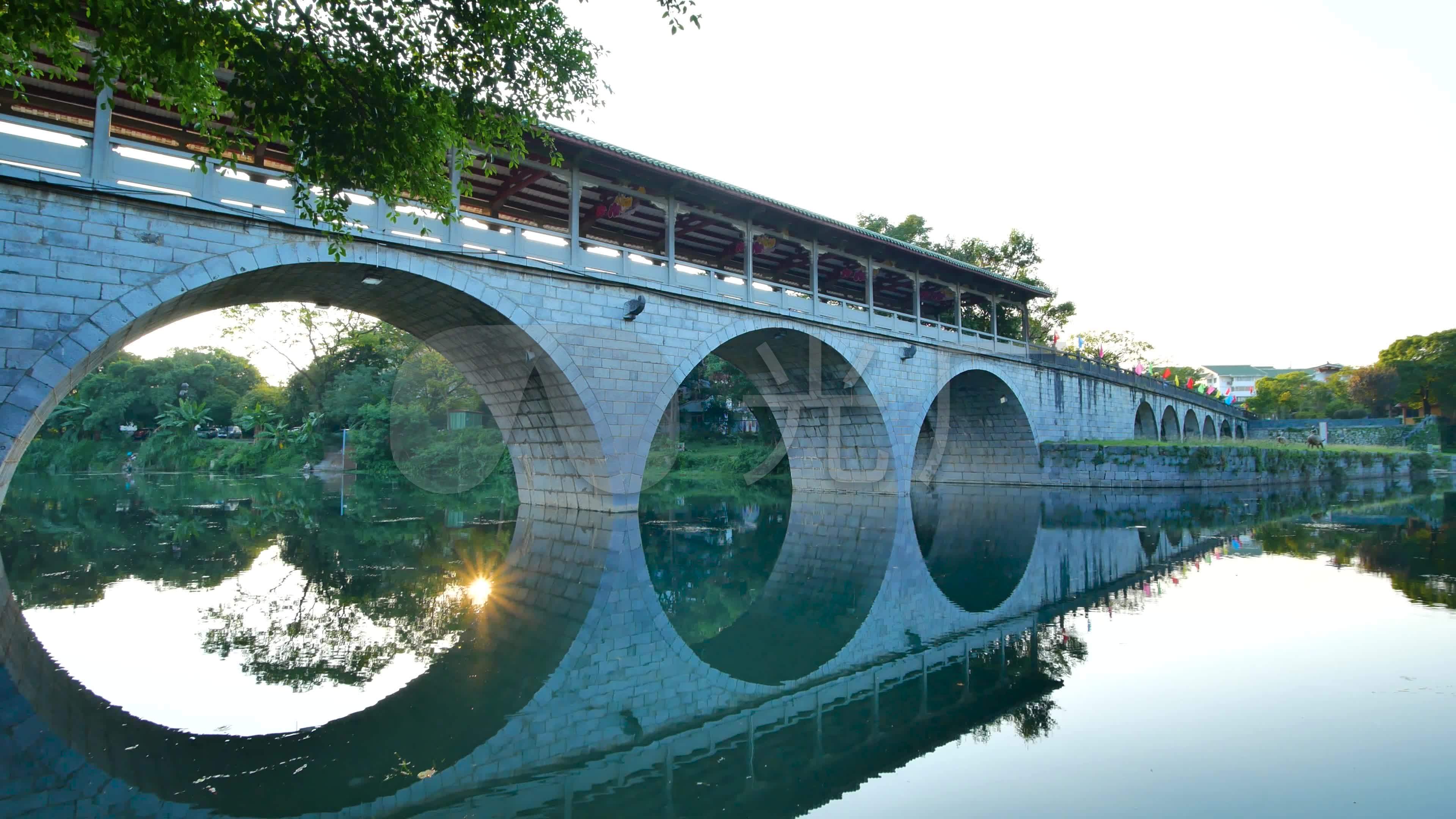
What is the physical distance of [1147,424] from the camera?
1339 inches

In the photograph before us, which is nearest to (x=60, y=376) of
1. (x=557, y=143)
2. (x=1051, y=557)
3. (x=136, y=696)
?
(x=136, y=696)

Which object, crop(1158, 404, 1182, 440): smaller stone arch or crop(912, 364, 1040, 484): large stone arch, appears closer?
crop(912, 364, 1040, 484): large stone arch

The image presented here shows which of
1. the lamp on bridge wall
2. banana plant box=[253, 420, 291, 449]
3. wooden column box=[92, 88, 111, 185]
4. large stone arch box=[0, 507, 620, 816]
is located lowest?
large stone arch box=[0, 507, 620, 816]

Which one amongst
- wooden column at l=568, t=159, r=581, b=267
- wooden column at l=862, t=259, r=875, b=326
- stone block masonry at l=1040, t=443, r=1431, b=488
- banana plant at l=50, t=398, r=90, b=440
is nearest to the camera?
wooden column at l=568, t=159, r=581, b=267

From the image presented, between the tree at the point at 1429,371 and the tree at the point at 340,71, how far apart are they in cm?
5906

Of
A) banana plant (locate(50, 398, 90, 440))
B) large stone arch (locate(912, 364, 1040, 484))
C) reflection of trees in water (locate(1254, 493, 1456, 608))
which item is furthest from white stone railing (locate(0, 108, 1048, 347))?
banana plant (locate(50, 398, 90, 440))

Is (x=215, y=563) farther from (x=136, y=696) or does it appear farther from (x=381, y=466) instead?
(x=381, y=466)

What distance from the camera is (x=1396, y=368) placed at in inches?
1893

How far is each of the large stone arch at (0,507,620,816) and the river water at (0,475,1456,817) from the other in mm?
21

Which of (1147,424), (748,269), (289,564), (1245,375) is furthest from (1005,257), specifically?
(1245,375)

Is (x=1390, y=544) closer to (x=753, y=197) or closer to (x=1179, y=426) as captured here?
(x=753, y=197)

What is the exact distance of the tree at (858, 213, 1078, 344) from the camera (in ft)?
101

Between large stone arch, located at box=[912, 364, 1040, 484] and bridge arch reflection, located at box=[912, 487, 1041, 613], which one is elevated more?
large stone arch, located at box=[912, 364, 1040, 484]

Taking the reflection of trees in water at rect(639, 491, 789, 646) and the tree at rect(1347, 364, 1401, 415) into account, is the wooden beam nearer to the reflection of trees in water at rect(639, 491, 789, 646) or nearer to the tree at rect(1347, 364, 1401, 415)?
the reflection of trees in water at rect(639, 491, 789, 646)
